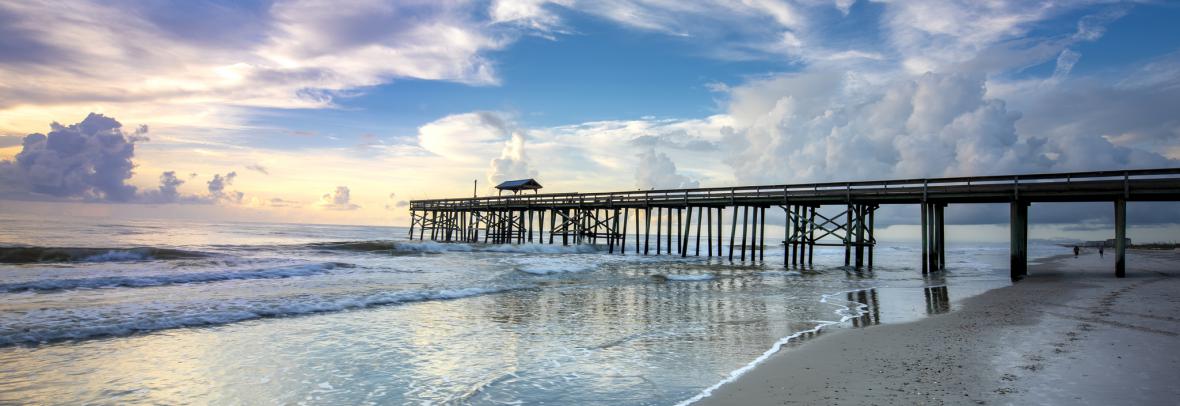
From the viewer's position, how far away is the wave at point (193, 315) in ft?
28.6

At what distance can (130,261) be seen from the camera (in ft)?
76.1

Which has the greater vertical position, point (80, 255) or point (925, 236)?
point (925, 236)

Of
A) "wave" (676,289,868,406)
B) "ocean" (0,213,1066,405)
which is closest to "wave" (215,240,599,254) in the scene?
"ocean" (0,213,1066,405)

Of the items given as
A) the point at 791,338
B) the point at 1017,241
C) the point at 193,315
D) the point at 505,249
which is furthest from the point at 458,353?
the point at 505,249

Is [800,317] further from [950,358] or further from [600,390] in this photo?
[600,390]

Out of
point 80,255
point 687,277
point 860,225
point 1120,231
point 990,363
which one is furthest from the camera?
point 860,225

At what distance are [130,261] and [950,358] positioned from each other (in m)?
28.2

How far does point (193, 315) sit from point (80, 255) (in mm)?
19298

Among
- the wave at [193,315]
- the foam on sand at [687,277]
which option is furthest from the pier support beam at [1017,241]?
the wave at [193,315]

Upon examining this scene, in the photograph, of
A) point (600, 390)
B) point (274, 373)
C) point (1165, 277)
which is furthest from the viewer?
point (1165, 277)

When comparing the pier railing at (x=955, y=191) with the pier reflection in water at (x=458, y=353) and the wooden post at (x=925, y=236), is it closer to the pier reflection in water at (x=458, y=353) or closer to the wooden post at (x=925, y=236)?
the wooden post at (x=925, y=236)

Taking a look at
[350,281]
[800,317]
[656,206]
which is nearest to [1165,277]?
[800,317]

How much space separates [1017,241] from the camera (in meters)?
19.4

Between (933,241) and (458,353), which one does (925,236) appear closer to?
(933,241)
